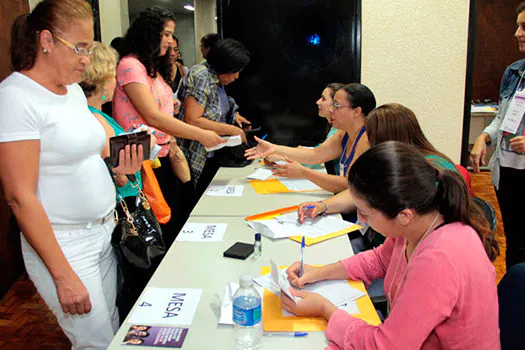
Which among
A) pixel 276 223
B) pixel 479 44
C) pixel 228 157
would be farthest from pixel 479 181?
pixel 276 223

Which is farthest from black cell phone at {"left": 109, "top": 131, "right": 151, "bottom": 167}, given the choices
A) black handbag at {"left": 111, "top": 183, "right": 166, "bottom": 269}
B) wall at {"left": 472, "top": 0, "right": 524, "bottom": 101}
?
wall at {"left": 472, "top": 0, "right": 524, "bottom": 101}

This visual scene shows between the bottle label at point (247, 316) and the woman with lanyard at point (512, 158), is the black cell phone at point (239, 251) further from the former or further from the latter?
the woman with lanyard at point (512, 158)

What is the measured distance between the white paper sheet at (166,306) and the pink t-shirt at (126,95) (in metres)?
1.08

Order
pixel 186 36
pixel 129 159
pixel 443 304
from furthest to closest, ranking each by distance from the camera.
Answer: pixel 186 36 → pixel 129 159 → pixel 443 304

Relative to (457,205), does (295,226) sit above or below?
below

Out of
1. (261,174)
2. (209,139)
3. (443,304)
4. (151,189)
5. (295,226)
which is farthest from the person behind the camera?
(261,174)

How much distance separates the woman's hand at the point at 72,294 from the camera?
51.2 inches

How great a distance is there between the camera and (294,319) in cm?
123

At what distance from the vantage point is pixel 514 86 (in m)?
2.58

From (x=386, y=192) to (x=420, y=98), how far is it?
279 cm

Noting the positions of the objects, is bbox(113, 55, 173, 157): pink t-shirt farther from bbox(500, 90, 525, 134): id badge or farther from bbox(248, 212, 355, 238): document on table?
bbox(500, 90, 525, 134): id badge

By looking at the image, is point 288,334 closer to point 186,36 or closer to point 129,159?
point 129,159

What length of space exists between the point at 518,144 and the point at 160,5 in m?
3.46

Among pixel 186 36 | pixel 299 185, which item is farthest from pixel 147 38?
pixel 186 36
